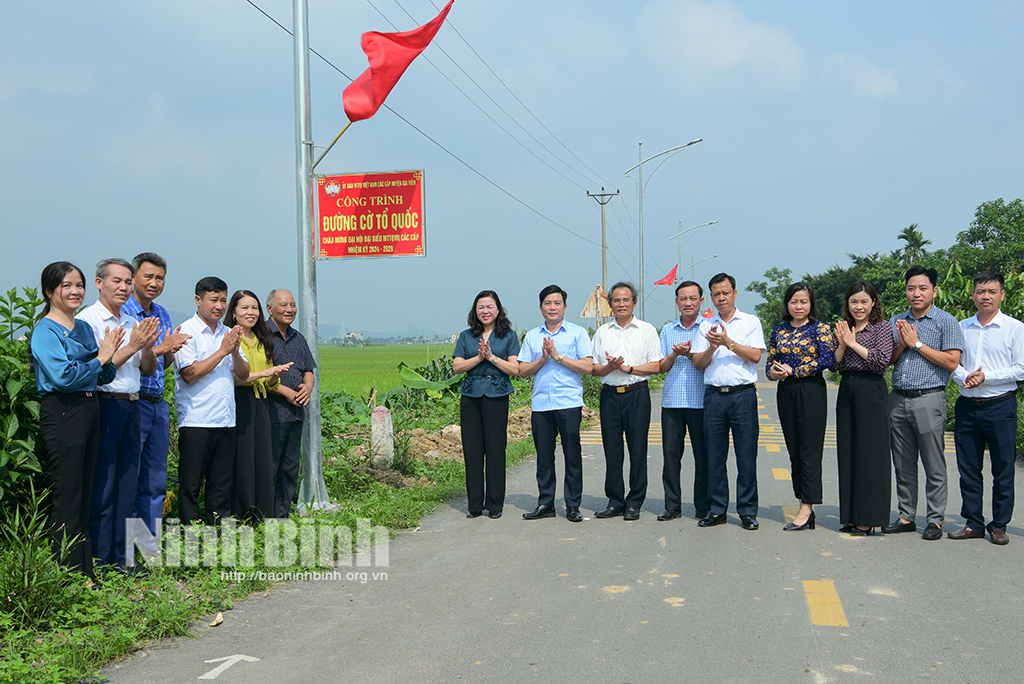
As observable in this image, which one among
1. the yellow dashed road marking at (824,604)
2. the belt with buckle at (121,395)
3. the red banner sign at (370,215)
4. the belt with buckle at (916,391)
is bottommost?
the yellow dashed road marking at (824,604)

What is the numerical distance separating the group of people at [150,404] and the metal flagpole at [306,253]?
0.25 meters

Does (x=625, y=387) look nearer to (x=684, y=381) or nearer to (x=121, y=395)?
Answer: (x=684, y=381)

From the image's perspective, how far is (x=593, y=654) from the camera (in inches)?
165

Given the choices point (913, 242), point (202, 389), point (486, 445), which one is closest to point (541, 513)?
point (486, 445)

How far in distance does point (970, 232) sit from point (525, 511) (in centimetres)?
5960

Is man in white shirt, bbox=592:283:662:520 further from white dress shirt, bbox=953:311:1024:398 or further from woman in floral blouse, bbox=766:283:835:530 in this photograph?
white dress shirt, bbox=953:311:1024:398

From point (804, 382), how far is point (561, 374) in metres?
2.13

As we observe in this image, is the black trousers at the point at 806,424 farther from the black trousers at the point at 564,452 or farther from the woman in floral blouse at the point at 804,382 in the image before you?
the black trousers at the point at 564,452

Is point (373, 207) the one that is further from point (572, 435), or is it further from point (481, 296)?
point (572, 435)

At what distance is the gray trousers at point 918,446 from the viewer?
6.62 meters

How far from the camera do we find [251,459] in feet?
20.4

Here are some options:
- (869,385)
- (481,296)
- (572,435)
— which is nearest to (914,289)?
(869,385)

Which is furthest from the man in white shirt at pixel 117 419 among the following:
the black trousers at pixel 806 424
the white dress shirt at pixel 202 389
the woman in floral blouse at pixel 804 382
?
the black trousers at pixel 806 424

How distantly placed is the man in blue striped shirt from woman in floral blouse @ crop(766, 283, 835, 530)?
722 millimetres
